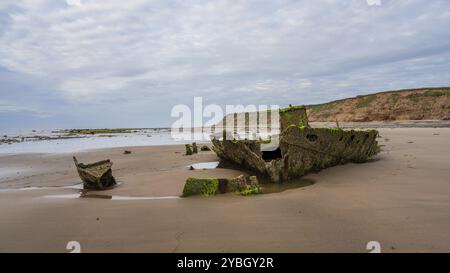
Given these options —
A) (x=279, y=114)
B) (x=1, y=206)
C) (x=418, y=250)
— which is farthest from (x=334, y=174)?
(x=1, y=206)

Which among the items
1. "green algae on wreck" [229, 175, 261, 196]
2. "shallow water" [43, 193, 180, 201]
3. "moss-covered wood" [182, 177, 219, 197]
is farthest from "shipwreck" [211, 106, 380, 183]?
"shallow water" [43, 193, 180, 201]

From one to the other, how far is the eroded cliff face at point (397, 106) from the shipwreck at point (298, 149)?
33.6 metres

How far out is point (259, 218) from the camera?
451 centimetres

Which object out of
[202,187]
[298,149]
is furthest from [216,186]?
[298,149]

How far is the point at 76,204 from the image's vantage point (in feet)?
19.8

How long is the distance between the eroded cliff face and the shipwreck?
33.6 m

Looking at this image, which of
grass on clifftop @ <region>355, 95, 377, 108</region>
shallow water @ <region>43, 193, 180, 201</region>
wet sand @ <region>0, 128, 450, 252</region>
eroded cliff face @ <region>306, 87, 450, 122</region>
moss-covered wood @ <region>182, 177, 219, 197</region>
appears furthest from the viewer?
grass on clifftop @ <region>355, 95, 377, 108</region>

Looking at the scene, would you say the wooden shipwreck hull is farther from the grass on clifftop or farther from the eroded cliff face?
the grass on clifftop

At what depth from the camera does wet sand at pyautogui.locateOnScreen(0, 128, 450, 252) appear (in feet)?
11.8

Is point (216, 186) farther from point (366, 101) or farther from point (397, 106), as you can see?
point (366, 101)

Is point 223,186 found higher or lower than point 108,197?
→ higher

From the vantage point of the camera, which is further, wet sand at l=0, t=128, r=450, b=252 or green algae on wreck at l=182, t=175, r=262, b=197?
green algae on wreck at l=182, t=175, r=262, b=197

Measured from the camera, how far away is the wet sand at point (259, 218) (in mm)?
3592

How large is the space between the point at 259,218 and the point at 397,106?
158 feet
